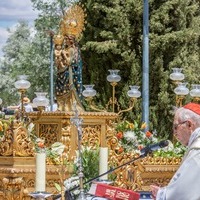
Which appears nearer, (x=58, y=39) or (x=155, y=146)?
(x=155, y=146)

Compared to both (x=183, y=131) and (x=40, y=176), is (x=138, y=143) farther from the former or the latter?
(x=183, y=131)

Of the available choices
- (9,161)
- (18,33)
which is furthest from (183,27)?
(18,33)

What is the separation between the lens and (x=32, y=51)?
34469 millimetres

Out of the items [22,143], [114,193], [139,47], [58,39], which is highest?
[58,39]

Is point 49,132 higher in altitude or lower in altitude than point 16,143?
lower

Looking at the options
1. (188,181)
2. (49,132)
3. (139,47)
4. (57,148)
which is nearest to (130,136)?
(49,132)

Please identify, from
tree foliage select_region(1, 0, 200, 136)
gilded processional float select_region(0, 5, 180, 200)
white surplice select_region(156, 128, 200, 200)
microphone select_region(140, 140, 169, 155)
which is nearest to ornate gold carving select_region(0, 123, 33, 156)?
gilded processional float select_region(0, 5, 180, 200)

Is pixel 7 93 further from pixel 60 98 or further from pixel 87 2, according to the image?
pixel 60 98

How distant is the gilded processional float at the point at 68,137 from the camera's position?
25.6 feet

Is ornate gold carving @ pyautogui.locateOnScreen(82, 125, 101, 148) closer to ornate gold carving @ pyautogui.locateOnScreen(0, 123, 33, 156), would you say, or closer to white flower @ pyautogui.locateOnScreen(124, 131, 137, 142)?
white flower @ pyautogui.locateOnScreen(124, 131, 137, 142)

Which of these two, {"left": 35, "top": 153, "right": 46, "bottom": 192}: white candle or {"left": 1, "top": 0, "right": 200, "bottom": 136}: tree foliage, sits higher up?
{"left": 35, "top": 153, "right": 46, "bottom": 192}: white candle

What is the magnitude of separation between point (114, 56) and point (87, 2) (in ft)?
5.05

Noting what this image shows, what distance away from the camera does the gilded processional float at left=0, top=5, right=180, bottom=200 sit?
25.6 ft

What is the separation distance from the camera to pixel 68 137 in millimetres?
8820
